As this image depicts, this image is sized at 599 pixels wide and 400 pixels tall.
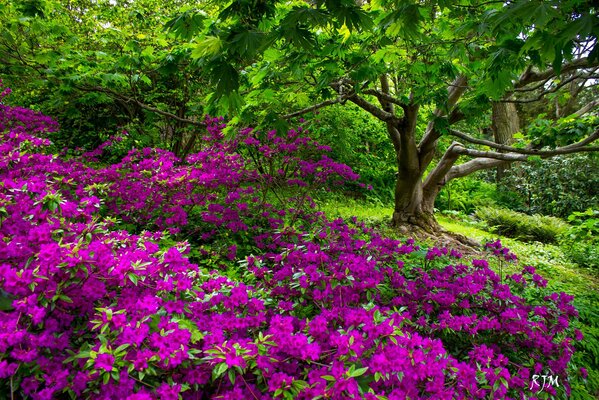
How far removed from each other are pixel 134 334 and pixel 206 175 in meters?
2.62

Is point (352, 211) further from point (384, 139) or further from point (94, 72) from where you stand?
point (94, 72)

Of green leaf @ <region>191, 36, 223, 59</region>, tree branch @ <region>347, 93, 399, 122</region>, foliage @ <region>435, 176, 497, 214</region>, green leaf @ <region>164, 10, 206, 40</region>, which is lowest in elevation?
foliage @ <region>435, 176, 497, 214</region>

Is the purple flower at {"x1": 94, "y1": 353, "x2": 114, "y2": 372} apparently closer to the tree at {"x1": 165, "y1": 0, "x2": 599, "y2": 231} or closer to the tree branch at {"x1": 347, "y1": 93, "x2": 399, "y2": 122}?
the tree at {"x1": 165, "y1": 0, "x2": 599, "y2": 231}

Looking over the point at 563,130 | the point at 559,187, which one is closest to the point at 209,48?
the point at 563,130

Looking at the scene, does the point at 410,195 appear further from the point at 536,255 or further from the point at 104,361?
the point at 104,361

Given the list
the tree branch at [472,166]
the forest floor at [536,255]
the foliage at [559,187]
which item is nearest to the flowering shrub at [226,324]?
the forest floor at [536,255]

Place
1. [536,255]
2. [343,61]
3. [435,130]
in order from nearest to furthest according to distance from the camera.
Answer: [343,61], [435,130], [536,255]

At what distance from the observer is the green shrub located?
819 cm

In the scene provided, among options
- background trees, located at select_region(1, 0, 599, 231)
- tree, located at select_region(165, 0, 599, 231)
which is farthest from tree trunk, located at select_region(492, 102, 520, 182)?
tree, located at select_region(165, 0, 599, 231)

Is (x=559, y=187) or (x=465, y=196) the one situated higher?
(x=559, y=187)

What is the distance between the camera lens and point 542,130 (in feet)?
13.7

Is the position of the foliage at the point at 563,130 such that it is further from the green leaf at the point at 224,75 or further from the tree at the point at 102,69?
the tree at the point at 102,69

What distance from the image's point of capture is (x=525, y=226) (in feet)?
27.7

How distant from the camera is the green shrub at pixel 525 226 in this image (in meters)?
8.19
